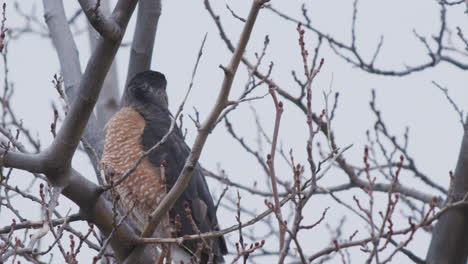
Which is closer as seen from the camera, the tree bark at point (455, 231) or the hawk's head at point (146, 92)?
the tree bark at point (455, 231)

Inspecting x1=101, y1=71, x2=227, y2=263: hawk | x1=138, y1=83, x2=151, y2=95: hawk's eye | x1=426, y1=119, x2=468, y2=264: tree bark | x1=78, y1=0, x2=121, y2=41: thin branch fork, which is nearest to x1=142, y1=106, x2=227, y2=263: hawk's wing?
x1=101, y1=71, x2=227, y2=263: hawk

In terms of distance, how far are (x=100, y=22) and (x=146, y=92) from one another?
10.8 feet

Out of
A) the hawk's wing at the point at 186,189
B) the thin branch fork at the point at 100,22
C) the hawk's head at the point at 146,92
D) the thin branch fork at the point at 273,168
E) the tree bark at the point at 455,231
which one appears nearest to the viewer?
the thin branch fork at the point at 273,168

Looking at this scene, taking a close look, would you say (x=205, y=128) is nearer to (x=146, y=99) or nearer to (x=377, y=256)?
(x=377, y=256)

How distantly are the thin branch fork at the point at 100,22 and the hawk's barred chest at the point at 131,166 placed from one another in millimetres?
2510

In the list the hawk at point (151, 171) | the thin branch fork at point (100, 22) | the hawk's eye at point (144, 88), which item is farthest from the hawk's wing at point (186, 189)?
the thin branch fork at point (100, 22)

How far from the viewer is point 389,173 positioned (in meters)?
6.30

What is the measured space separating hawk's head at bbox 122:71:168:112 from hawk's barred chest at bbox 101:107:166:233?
36 centimetres

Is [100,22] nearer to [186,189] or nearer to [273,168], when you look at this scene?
[273,168]

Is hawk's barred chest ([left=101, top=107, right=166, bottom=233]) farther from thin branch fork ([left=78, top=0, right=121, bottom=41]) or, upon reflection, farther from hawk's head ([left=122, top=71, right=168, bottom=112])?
thin branch fork ([left=78, top=0, right=121, bottom=41])

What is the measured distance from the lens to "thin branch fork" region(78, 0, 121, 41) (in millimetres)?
3084

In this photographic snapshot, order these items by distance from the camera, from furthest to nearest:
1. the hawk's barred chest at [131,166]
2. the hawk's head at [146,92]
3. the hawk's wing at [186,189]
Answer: the hawk's head at [146,92] → the hawk's barred chest at [131,166] → the hawk's wing at [186,189]

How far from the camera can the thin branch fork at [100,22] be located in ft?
10.1

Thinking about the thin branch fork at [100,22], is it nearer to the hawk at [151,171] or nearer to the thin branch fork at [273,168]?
the thin branch fork at [273,168]
